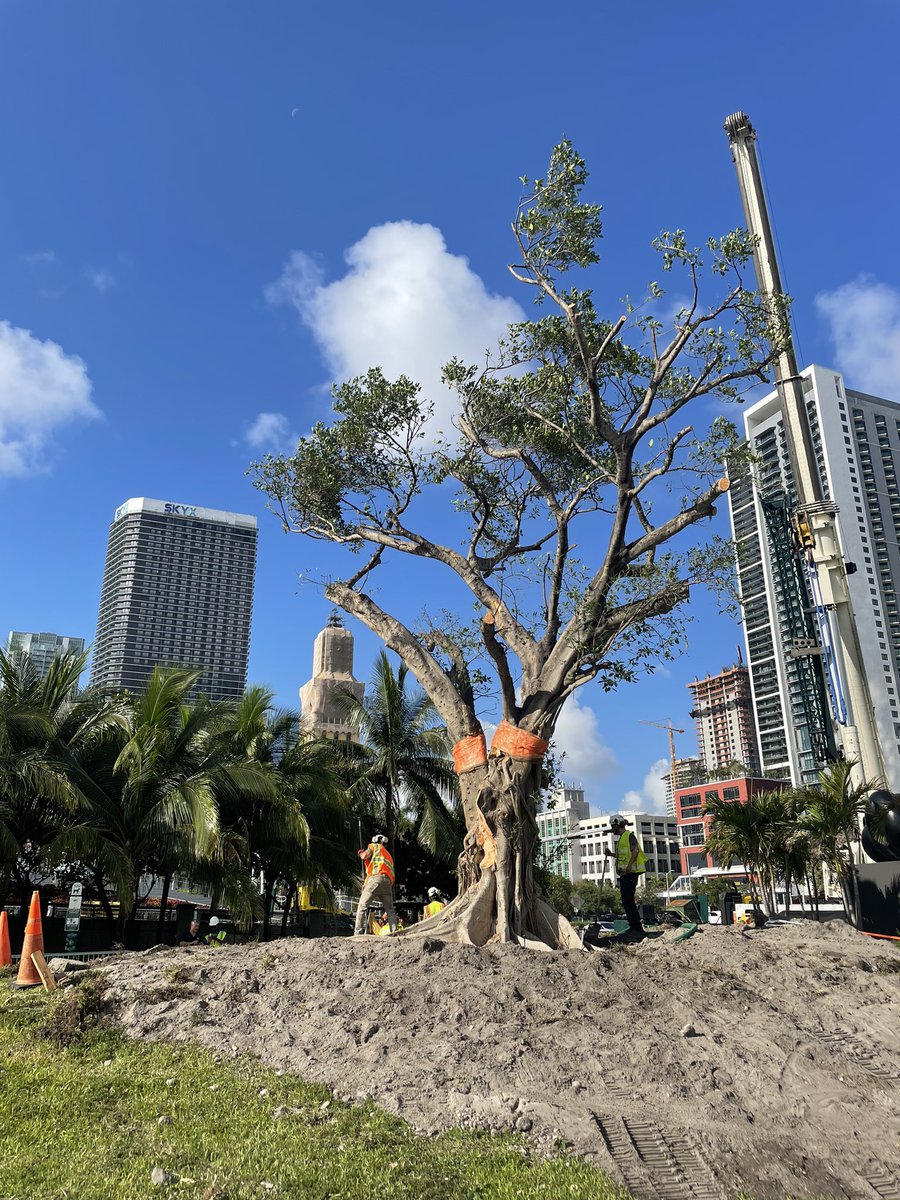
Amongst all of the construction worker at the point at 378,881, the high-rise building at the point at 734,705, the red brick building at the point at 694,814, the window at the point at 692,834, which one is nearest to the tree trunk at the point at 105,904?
the construction worker at the point at 378,881

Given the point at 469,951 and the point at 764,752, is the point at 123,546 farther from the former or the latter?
the point at 469,951

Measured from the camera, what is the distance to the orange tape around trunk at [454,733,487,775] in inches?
428

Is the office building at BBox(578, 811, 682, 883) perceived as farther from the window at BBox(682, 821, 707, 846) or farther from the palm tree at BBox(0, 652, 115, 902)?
the palm tree at BBox(0, 652, 115, 902)

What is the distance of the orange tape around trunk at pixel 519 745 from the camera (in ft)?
34.7

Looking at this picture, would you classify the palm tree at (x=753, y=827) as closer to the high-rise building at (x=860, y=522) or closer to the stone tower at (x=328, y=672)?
the stone tower at (x=328, y=672)

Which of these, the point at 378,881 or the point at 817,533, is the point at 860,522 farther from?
the point at 378,881

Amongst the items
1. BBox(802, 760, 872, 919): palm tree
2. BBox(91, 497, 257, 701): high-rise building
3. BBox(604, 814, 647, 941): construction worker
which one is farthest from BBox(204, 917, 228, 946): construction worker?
BBox(91, 497, 257, 701): high-rise building

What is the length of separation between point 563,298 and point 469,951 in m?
8.27

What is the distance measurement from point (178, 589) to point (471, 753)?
110 metres

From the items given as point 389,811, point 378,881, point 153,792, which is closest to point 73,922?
point 153,792

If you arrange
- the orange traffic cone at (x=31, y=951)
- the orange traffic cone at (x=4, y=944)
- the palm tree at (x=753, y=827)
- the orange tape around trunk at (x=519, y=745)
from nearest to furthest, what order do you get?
1. the orange traffic cone at (x=31, y=951)
2. the orange tape around trunk at (x=519, y=745)
3. the orange traffic cone at (x=4, y=944)
4. the palm tree at (x=753, y=827)

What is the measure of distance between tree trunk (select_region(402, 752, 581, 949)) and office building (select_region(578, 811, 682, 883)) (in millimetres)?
124980

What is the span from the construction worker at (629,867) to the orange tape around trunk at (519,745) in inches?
111

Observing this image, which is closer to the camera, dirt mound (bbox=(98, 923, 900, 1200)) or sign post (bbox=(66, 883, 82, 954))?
dirt mound (bbox=(98, 923, 900, 1200))
